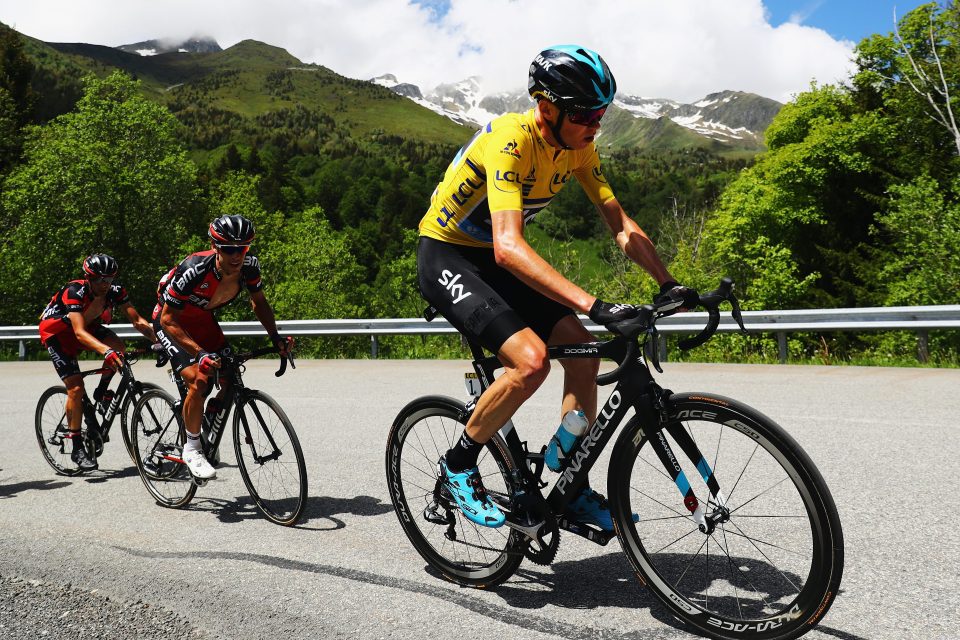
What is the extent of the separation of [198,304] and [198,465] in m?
1.09

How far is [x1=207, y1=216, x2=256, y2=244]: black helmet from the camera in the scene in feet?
16.1

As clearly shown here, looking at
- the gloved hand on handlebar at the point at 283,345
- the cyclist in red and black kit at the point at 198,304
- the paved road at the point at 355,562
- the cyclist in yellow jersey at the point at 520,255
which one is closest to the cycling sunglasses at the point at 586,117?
the cyclist in yellow jersey at the point at 520,255

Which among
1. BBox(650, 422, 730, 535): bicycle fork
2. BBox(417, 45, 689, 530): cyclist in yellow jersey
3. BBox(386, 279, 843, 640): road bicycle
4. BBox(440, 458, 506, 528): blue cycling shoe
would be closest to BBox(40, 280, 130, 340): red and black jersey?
BBox(386, 279, 843, 640): road bicycle

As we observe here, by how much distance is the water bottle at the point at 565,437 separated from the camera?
10.9 ft

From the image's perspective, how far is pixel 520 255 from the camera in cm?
316

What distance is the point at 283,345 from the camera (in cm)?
519

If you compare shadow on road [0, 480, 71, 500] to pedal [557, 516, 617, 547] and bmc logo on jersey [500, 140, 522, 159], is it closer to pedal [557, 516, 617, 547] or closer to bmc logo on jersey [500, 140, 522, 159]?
pedal [557, 516, 617, 547]

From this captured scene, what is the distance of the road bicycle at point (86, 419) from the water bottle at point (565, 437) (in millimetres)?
3932

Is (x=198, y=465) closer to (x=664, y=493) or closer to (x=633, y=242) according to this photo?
(x=664, y=493)

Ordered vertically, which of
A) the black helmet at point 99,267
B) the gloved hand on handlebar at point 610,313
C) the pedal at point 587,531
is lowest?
the pedal at point 587,531

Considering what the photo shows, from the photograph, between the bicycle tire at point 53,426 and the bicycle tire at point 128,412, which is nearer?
the bicycle tire at point 128,412

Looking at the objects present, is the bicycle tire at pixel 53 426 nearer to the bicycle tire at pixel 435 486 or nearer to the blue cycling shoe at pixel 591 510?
the bicycle tire at pixel 435 486

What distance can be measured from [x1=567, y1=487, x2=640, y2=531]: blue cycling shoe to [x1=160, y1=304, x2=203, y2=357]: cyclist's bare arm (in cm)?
280

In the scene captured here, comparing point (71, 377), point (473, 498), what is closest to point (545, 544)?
point (473, 498)
